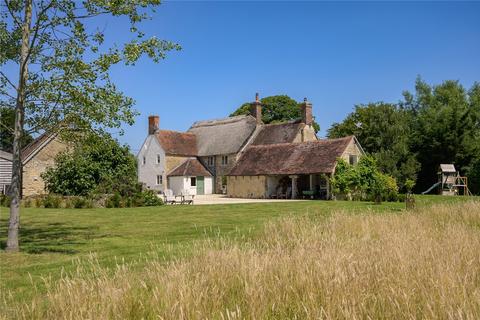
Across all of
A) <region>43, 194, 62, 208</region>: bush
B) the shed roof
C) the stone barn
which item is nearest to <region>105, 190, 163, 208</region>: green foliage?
<region>43, 194, 62, 208</region>: bush

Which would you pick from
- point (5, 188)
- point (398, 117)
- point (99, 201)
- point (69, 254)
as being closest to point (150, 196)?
point (99, 201)

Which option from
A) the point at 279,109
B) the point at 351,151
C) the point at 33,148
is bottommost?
the point at 351,151

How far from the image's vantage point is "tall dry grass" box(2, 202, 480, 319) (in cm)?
506

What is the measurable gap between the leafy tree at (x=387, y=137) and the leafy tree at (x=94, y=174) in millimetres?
22829

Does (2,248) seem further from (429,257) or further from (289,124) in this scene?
(289,124)

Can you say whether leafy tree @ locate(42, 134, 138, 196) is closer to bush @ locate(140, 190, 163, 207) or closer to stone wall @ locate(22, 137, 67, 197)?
bush @ locate(140, 190, 163, 207)

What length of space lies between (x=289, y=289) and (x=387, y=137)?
143 ft

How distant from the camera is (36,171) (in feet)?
129

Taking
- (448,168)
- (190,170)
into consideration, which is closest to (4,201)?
(190,170)

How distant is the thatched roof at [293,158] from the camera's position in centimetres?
3644

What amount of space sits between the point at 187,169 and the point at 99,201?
2162 centimetres

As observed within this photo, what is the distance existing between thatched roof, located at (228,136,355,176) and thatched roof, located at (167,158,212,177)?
7.46 meters

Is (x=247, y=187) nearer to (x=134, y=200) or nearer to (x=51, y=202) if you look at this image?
(x=134, y=200)

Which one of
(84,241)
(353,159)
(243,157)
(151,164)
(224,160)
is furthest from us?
(151,164)
